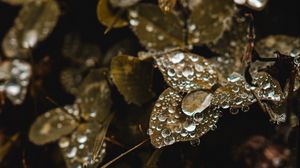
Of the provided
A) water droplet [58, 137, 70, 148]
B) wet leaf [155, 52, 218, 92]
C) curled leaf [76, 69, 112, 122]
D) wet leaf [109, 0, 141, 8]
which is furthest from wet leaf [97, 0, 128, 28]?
water droplet [58, 137, 70, 148]

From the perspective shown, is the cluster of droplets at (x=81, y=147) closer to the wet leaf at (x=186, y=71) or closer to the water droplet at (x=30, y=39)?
the wet leaf at (x=186, y=71)

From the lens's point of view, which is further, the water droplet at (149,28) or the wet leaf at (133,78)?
the water droplet at (149,28)

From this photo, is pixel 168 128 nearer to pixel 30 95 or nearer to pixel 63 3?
pixel 30 95

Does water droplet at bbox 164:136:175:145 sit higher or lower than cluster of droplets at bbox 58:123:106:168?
higher

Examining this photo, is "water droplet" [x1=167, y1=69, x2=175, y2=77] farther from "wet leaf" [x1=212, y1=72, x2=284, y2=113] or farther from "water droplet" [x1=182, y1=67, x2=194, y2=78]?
"wet leaf" [x1=212, y1=72, x2=284, y2=113]

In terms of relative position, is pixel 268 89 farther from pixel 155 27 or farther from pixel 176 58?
pixel 155 27

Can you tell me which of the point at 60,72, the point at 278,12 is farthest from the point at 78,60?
the point at 278,12

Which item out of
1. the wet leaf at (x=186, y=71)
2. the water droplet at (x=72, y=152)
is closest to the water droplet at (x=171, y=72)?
the wet leaf at (x=186, y=71)
